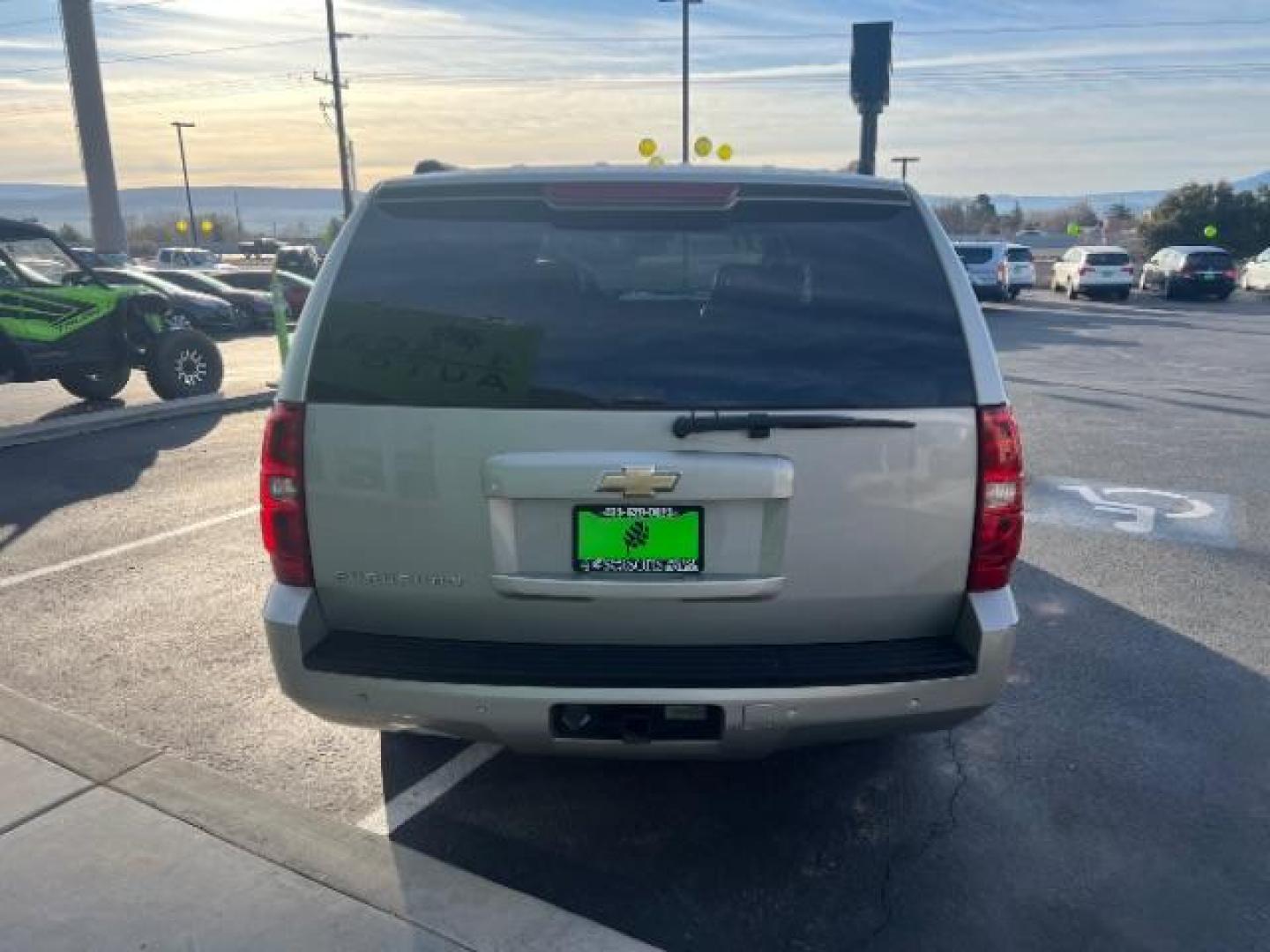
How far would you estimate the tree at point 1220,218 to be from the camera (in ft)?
130

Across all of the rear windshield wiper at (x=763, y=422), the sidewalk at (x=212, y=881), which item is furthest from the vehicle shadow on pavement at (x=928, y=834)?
the rear windshield wiper at (x=763, y=422)

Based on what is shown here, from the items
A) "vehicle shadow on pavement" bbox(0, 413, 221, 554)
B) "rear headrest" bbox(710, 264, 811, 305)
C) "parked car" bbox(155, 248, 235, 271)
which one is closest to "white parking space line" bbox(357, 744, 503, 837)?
"rear headrest" bbox(710, 264, 811, 305)

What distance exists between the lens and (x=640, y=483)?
250cm

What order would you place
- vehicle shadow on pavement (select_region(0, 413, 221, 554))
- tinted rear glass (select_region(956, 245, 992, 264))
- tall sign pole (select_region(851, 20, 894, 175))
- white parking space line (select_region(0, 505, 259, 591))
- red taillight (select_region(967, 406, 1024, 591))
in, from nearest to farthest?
red taillight (select_region(967, 406, 1024, 591))
white parking space line (select_region(0, 505, 259, 591))
vehicle shadow on pavement (select_region(0, 413, 221, 554))
tall sign pole (select_region(851, 20, 894, 175))
tinted rear glass (select_region(956, 245, 992, 264))

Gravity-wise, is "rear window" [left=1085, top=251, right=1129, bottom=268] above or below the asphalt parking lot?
above

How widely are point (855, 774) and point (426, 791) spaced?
1.51 meters

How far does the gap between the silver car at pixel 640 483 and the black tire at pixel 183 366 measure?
30.8 feet

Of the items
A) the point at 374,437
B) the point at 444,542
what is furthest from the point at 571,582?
the point at 374,437

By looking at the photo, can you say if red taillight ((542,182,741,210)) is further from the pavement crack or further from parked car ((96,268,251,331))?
parked car ((96,268,251,331))

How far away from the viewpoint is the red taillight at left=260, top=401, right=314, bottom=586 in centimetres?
266

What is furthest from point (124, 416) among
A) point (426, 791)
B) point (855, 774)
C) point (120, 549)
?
point (855, 774)

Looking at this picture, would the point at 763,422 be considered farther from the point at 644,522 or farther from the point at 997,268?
the point at 997,268

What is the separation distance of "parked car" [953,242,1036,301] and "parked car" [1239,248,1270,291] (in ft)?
24.4

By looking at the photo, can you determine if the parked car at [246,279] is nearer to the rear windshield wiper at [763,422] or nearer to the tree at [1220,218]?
the rear windshield wiper at [763,422]
